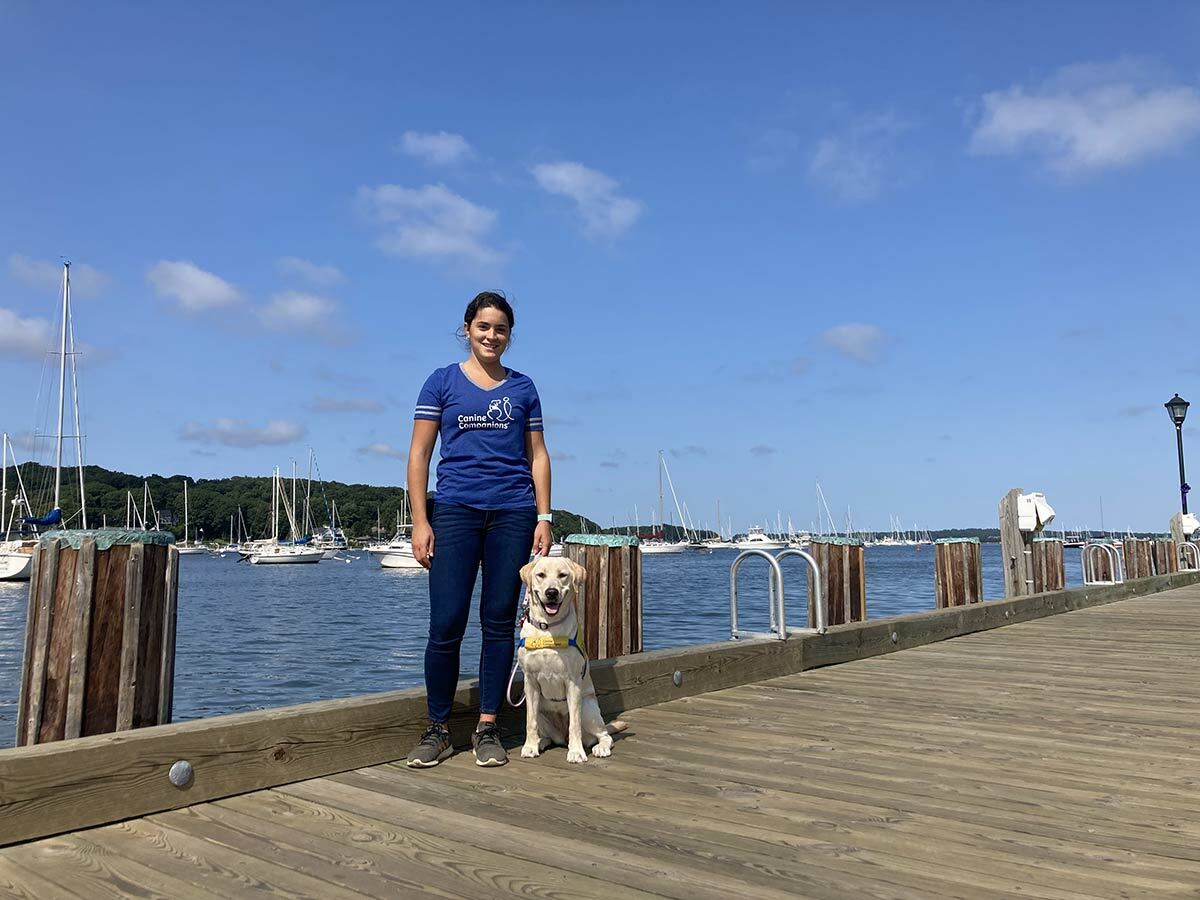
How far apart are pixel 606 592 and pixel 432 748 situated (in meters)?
1.87

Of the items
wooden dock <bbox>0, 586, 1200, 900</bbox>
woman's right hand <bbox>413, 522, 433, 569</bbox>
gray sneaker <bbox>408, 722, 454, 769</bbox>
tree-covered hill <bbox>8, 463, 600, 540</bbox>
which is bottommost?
wooden dock <bbox>0, 586, 1200, 900</bbox>

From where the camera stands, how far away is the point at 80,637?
131 inches

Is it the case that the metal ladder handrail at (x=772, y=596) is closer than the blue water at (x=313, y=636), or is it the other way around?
the metal ladder handrail at (x=772, y=596)

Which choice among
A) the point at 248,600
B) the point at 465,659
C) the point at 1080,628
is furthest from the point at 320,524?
the point at 1080,628

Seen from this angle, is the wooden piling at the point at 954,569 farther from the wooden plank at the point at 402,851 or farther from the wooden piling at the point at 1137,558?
the wooden piling at the point at 1137,558

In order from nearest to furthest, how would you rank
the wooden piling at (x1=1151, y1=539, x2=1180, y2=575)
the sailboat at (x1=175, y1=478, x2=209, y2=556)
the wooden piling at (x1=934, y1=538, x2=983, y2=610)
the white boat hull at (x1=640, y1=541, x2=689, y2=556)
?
the wooden piling at (x1=934, y1=538, x2=983, y2=610) < the wooden piling at (x1=1151, y1=539, x2=1180, y2=575) < the sailboat at (x1=175, y1=478, x2=209, y2=556) < the white boat hull at (x1=640, y1=541, x2=689, y2=556)

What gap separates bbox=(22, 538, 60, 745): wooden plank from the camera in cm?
329

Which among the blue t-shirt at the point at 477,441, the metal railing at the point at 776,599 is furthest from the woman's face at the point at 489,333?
the metal railing at the point at 776,599

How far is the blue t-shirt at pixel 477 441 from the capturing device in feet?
13.8

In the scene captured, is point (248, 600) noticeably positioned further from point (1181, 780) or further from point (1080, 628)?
point (1181, 780)

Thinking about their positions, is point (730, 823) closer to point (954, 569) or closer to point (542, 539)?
point (542, 539)

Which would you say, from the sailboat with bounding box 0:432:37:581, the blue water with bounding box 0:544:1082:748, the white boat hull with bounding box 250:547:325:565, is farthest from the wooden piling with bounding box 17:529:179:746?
the white boat hull with bounding box 250:547:325:565

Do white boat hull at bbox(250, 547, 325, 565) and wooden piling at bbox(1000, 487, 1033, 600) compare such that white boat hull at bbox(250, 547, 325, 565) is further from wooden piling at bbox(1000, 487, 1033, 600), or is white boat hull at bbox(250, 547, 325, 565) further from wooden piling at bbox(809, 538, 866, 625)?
wooden piling at bbox(809, 538, 866, 625)

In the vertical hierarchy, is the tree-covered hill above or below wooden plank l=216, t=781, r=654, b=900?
above
